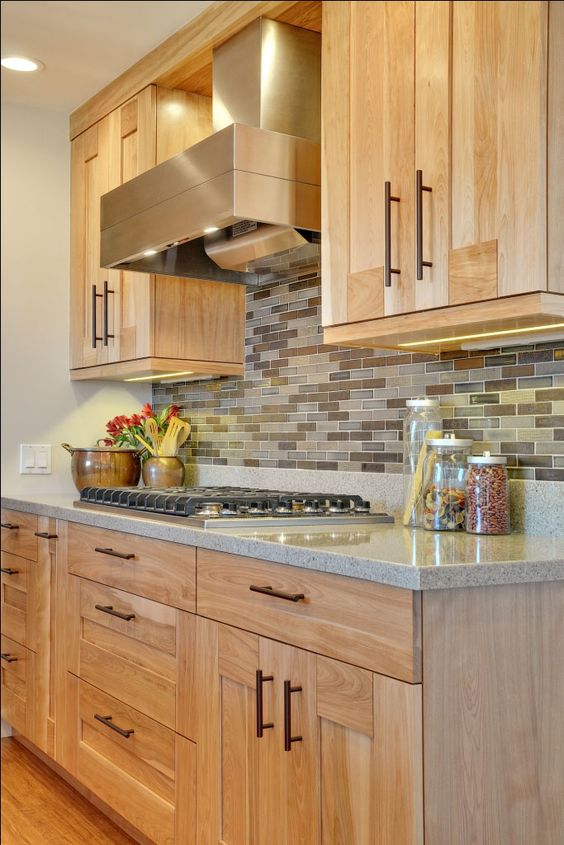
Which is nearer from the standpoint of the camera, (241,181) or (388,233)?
(388,233)

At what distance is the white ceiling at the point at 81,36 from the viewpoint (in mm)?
2662

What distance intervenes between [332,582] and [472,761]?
36cm

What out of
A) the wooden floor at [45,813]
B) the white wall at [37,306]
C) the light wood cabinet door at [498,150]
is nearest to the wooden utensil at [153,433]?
the white wall at [37,306]

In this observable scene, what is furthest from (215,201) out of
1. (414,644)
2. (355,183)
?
(414,644)

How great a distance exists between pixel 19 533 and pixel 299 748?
1.80 meters

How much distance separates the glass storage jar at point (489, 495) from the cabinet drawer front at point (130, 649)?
29.2 inches

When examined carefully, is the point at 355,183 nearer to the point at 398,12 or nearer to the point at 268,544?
the point at 398,12

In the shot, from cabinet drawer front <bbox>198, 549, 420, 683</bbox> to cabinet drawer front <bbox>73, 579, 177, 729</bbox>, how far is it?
0.79ft

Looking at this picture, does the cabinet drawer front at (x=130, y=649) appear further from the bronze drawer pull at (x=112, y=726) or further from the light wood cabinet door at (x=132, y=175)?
the light wood cabinet door at (x=132, y=175)

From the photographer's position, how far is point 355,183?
2.01m

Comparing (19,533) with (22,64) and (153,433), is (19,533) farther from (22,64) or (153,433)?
(22,64)

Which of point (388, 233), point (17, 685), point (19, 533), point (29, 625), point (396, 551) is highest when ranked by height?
point (388, 233)

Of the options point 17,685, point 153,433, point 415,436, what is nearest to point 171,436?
point 153,433

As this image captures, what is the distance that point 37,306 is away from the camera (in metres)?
3.50
